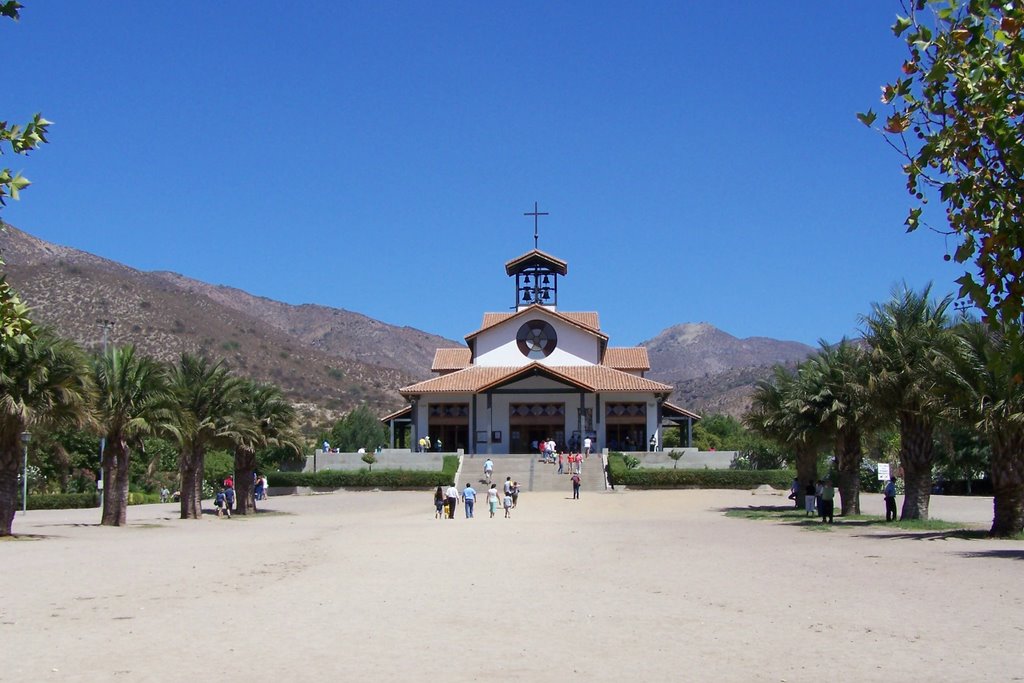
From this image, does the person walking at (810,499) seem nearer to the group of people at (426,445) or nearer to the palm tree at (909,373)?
the palm tree at (909,373)

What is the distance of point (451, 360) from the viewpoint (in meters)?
75.7

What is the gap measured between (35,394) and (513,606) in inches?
647

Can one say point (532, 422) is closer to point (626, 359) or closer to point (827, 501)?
point (626, 359)

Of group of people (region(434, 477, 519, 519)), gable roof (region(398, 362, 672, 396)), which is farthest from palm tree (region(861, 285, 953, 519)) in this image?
gable roof (region(398, 362, 672, 396))

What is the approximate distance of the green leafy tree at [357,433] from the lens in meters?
81.4

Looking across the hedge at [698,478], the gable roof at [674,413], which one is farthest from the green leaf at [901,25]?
the gable roof at [674,413]

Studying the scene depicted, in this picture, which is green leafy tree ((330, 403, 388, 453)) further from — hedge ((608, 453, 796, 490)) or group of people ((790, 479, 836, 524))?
group of people ((790, 479, 836, 524))

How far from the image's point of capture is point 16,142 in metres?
8.78

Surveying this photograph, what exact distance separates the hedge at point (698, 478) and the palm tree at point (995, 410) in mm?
25300

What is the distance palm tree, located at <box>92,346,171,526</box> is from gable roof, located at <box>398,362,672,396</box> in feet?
102

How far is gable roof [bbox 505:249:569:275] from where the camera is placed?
73.4 metres

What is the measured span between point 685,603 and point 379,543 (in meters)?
12.6

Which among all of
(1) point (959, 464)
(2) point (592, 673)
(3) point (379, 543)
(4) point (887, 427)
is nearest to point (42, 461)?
(3) point (379, 543)

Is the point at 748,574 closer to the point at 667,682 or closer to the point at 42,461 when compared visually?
the point at 667,682
